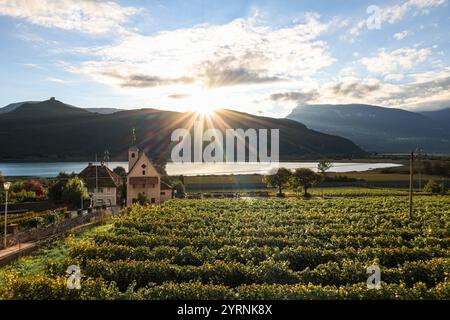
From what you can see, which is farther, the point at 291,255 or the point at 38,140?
the point at 38,140

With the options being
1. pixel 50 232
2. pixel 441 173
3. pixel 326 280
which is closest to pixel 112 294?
Result: pixel 326 280

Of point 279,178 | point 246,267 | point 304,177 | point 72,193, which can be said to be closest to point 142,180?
point 72,193

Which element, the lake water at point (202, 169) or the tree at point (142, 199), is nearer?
the tree at point (142, 199)

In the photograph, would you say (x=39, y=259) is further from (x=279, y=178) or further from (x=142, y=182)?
(x=279, y=178)

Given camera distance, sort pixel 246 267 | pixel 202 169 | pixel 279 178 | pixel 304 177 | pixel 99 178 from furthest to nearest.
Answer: pixel 202 169
pixel 279 178
pixel 304 177
pixel 99 178
pixel 246 267

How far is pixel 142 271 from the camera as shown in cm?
1303

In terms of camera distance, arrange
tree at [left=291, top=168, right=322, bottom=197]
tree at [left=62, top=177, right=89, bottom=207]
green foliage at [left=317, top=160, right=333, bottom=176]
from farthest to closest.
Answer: green foliage at [left=317, top=160, right=333, bottom=176], tree at [left=291, top=168, right=322, bottom=197], tree at [left=62, top=177, right=89, bottom=207]

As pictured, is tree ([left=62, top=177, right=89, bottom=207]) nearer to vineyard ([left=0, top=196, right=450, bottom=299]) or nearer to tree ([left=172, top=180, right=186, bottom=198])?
tree ([left=172, top=180, right=186, bottom=198])

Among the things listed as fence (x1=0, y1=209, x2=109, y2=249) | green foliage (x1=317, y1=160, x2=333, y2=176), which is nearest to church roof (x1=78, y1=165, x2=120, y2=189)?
fence (x1=0, y1=209, x2=109, y2=249)

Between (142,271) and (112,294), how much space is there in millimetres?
2894

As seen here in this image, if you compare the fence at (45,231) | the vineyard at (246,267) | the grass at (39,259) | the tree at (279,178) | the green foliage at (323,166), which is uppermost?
the green foliage at (323,166)

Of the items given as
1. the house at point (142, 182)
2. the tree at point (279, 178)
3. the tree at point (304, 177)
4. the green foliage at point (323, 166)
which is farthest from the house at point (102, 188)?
the green foliage at point (323, 166)

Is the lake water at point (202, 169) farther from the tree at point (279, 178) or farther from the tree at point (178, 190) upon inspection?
the tree at point (178, 190)
